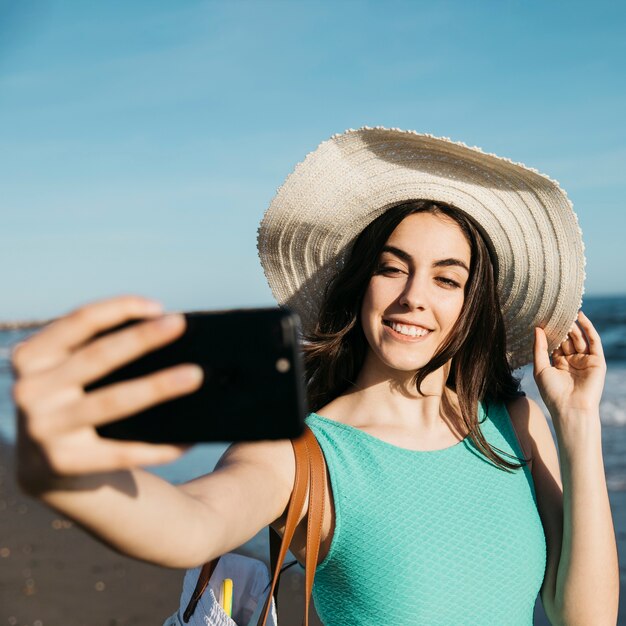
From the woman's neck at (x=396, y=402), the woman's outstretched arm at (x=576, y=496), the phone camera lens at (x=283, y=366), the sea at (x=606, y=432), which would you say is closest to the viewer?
the phone camera lens at (x=283, y=366)

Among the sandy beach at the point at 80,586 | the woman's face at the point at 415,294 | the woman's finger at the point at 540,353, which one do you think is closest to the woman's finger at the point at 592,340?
the woman's finger at the point at 540,353

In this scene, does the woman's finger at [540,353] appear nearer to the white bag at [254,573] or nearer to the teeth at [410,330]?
the teeth at [410,330]

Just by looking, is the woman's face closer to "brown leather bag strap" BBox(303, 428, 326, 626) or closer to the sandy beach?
"brown leather bag strap" BBox(303, 428, 326, 626)

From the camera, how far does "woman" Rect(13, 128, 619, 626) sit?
2.08 meters

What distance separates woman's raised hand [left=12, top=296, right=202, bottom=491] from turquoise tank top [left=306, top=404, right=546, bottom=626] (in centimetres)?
120

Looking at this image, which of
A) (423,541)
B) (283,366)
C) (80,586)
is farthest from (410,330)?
(80,586)

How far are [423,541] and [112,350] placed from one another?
140 cm

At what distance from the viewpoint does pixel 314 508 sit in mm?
1906

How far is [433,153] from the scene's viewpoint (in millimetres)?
2479

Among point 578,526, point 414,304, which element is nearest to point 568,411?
point 578,526

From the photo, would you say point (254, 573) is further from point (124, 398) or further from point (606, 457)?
point (606, 457)

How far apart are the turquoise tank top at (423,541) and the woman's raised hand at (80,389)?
1200 millimetres

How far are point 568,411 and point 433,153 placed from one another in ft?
3.22

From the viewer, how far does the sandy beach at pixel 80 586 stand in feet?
16.1
